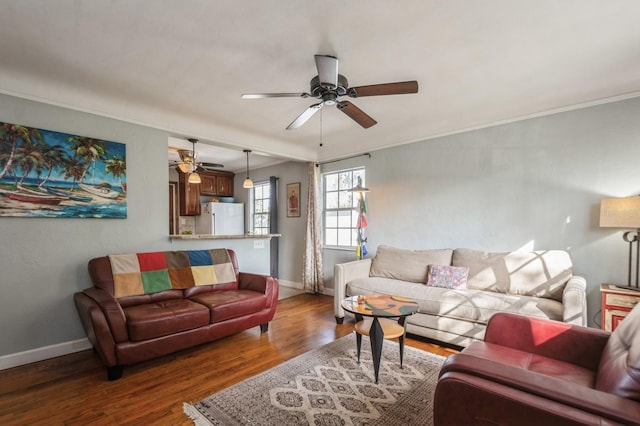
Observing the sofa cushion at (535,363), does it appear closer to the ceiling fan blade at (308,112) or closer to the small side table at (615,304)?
the small side table at (615,304)

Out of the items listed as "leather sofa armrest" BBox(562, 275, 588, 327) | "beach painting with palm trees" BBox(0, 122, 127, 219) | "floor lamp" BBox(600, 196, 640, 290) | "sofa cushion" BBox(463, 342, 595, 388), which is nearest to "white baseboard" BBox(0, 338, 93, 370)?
"beach painting with palm trees" BBox(0, 122, 127, 219)

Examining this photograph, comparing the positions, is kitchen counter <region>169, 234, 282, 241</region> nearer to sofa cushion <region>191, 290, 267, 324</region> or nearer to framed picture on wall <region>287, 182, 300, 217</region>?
sofa cushion <region>191, 290, 267, 324</region>

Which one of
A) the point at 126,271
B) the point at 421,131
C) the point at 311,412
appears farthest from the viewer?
the point at 421,131

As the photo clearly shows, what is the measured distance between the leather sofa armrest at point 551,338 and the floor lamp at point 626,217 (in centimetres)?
132

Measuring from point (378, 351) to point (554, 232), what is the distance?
239 cm

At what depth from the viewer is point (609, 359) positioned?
1.43m

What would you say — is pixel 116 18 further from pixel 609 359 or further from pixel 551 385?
pixel 609 359

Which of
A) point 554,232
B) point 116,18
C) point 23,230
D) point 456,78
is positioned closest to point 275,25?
point 116,18

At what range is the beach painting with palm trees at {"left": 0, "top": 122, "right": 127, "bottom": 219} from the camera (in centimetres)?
262

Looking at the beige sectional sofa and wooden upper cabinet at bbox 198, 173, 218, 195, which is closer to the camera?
the beige sectional sofa

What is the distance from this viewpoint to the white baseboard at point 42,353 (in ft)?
A: 8.45

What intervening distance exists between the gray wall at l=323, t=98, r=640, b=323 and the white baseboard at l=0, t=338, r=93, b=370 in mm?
3791

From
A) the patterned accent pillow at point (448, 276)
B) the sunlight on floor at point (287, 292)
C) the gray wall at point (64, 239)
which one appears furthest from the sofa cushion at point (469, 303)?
the gray wall at point (64, 239)

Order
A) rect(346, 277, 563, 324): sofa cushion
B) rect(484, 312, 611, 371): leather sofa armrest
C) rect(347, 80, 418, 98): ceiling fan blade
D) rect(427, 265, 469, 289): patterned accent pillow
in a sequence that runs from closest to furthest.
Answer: rect(484, 312, 611, 371): leather sofa armrest < rect(347, 80, 418, 98): ceiling fan blade < rect(346, 277, 563, 324): sofa cushion < rect(427, 265, 469, 289): patterned accent pillow
